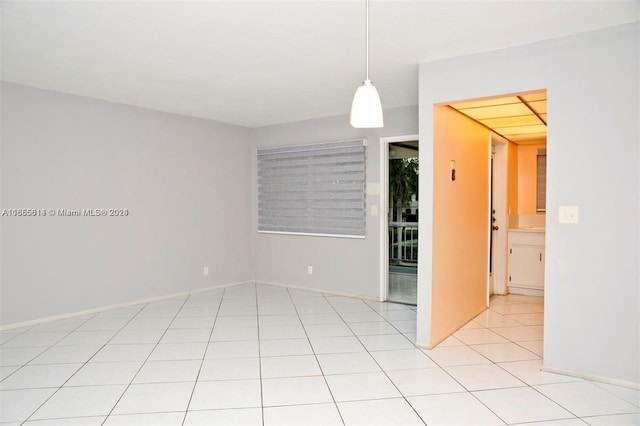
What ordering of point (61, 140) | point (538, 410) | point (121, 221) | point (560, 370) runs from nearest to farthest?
point (538, 410) < point (560, 370) < point (61, 140) < point (121, 221)

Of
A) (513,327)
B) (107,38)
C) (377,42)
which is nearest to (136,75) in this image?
(107,38)

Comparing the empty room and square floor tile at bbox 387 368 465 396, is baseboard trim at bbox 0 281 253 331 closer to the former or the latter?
the empty room

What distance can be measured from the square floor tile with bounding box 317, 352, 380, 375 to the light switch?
1.72m

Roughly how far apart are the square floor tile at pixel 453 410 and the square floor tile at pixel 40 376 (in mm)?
2405

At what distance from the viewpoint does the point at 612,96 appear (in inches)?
113

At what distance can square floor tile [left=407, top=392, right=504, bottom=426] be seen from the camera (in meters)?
2.42

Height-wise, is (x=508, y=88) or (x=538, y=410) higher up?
(x=508, y=88)

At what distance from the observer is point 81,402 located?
2.65 metres

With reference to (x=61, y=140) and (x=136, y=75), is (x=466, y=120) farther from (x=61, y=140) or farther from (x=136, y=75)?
(x=61, y=140)

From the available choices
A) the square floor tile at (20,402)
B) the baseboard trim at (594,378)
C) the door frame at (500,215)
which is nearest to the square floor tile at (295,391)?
the square floor tile at (20,402)

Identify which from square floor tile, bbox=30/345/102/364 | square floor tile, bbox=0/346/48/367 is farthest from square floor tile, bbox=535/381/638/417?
square floor tile, bbox=0/346/48/367

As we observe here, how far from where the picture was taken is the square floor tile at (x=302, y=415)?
242 centimetres

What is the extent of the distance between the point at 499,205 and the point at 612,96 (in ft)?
9.73

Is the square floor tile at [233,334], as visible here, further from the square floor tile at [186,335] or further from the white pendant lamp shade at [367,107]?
the white pendant lamp shade at [367,107]
